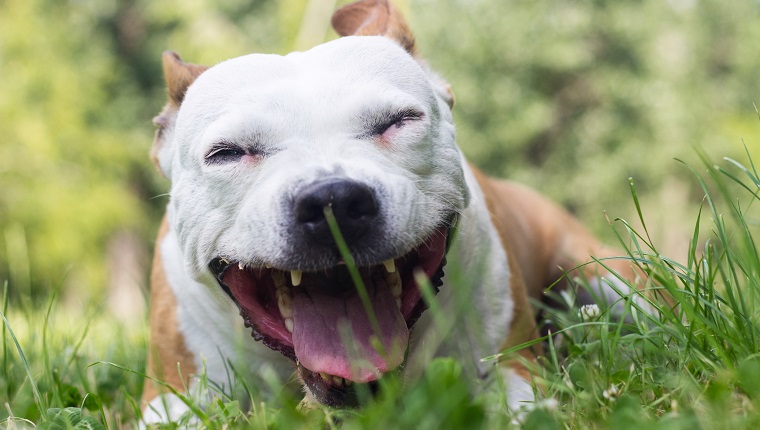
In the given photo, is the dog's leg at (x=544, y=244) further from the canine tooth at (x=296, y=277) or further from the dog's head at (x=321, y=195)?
the canine tooth at (x=296, y=277)

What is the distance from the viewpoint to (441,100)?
2.80 metres

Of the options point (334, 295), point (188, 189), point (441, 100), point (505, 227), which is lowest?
point (505, 227)

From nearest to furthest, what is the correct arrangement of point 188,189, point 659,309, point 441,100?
point 659,309
point 188,189
point 441,100

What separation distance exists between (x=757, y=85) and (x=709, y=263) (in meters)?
22.0

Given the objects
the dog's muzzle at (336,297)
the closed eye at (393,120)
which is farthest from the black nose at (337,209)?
the closed eye at (393,120)

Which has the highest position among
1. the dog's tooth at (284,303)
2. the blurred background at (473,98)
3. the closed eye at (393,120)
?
the closed eye at (393,120)

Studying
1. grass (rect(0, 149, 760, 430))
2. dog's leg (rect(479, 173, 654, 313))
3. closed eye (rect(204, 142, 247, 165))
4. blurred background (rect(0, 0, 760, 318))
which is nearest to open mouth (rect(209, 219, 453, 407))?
grass (rect(0, 149, 760, 430))

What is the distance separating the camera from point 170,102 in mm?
2906

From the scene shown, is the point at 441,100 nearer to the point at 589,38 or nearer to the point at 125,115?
the point at 125,115

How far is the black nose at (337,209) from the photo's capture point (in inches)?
78.1

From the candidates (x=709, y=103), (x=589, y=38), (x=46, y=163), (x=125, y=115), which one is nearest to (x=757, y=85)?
(x=709, y=103)

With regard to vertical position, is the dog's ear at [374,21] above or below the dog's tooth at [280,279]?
above

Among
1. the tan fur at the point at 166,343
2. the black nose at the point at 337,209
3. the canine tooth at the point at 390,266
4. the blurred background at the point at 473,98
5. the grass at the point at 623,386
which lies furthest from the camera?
the blurred background at the point at 473,98

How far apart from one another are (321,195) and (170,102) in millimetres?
1155
